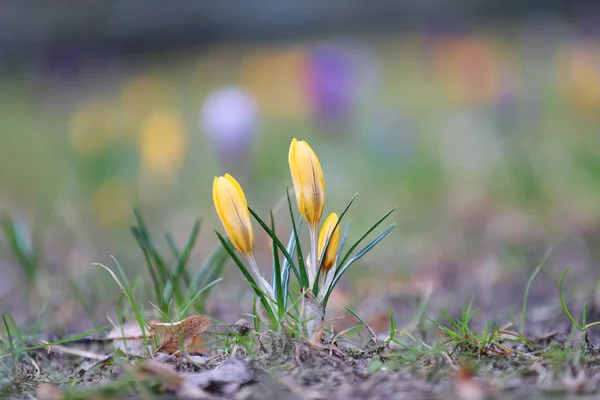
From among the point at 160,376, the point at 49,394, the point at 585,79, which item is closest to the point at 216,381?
the point at 160,376

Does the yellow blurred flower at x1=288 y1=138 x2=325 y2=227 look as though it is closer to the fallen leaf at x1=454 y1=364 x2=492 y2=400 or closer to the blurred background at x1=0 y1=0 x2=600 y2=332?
the fallen leaf at x1=454 y1=364 x2=492 y2=400

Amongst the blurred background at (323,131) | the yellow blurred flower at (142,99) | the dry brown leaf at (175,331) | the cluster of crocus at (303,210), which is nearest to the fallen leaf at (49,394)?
the dry brown leaf at (175,331)

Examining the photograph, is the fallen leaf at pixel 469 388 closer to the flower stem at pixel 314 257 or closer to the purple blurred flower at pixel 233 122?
the flower stem at pixel 314 257

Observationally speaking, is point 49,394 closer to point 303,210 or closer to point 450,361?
point 303,210

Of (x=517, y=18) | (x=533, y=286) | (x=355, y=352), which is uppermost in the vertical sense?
(x=517, y=18)

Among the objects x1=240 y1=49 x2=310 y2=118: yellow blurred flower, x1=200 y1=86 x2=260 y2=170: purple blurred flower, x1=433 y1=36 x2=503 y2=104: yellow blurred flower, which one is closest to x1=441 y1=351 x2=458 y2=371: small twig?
x1=200 y1=86 x2=260 y2=170: purple blurred flower

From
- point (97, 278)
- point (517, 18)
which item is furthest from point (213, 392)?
point (517, 18)

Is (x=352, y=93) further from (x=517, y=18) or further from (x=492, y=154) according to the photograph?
(x=517, y=18)
